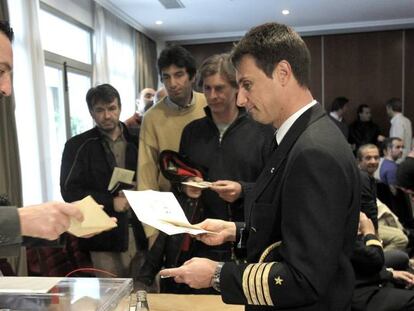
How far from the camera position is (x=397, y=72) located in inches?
290

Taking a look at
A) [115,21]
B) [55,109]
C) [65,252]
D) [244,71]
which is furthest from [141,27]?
[244,71]

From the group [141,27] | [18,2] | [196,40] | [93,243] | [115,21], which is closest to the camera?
[93,243]

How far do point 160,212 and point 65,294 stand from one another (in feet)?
1.31

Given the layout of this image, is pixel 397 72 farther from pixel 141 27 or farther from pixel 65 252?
pixel 65 252

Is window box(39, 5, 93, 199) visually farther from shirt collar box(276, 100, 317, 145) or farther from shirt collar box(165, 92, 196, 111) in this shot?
shirt collar box(276, 100, 317, 145)

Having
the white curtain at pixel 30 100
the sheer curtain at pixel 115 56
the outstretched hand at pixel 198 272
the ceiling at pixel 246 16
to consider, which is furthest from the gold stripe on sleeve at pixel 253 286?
the ceiling at pixel 246 16

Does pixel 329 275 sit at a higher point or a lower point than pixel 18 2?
lower

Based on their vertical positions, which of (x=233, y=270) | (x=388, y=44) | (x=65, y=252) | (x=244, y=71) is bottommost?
(x=65, y=252)

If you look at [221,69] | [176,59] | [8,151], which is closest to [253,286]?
[221,69]

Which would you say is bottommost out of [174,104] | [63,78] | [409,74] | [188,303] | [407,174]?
[188,303]

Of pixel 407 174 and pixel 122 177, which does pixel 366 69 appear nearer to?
pixel 407 174

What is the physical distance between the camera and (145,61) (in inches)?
282

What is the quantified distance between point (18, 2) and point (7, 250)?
11.4 ft

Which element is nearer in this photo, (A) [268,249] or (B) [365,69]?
(A) [268,249]
